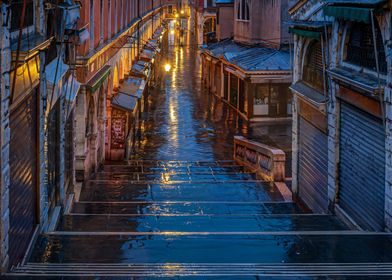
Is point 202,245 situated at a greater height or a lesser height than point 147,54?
lesser

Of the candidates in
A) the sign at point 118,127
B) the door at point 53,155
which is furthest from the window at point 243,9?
the door at point 53,155

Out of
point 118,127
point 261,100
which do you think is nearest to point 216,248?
point 118,127

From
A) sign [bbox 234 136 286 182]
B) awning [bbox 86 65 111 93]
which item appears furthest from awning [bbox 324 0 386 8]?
sign [bbox 234 136 286 182]

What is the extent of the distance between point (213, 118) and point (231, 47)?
9033 mm

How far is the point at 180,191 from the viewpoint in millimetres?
19078

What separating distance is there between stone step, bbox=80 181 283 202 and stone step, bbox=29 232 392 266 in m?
7.13

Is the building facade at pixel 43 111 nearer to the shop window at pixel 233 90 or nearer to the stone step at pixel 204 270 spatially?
the stone step at pixel 204 270

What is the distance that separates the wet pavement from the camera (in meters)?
8.94

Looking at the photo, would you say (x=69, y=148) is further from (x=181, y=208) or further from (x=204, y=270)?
(x=204, y=270)

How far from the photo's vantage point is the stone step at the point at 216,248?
9.69 m

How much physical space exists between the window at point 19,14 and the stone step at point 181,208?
544cm

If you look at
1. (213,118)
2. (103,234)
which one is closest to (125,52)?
(213,118)

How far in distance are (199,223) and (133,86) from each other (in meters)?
18.4

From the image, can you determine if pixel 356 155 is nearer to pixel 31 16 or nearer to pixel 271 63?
pixel 31 16
